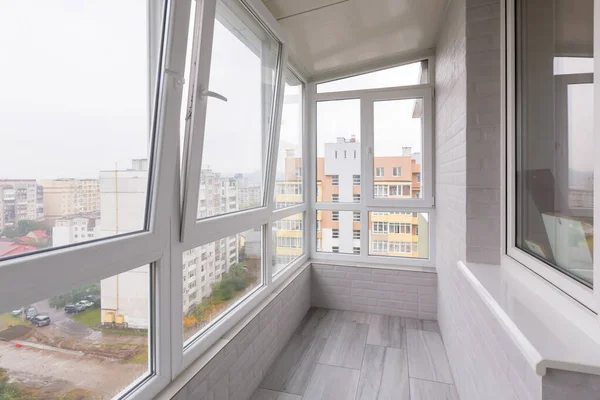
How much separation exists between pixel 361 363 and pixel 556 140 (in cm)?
190

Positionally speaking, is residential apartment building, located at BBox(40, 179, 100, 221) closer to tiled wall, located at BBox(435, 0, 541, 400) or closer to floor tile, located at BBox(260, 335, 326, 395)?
tiled wall, located at BBox(435, 0, 541, 400)

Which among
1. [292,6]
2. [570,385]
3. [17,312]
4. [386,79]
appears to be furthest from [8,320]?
[386,79]

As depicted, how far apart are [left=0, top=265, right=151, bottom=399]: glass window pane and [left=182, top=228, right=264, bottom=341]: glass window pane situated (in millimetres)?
262

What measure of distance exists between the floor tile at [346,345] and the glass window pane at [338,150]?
4.27ft

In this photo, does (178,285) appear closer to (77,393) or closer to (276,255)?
(77,393)

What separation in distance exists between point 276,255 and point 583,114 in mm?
2179

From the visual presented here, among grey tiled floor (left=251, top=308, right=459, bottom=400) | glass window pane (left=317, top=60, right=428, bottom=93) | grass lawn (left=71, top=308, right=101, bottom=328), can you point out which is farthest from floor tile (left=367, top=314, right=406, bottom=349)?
glass window pane (left=317, top=60, right=428, bottom=93)

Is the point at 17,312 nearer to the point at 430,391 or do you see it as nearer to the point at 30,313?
the point at 30,313

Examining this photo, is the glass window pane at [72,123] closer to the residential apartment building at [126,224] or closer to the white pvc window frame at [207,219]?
the residential apartment building at [126,224]

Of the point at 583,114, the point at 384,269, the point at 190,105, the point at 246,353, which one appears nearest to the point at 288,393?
the point at 246,353

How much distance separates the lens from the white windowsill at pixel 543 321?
833 mm

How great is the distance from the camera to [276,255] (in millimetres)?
2674

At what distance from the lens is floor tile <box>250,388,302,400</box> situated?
1.89 metres

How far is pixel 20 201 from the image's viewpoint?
79 cm
